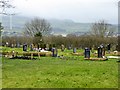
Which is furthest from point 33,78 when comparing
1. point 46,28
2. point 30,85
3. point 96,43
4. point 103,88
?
point 46,28

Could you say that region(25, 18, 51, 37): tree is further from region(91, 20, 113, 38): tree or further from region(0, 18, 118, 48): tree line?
region(91, 20, 113, 38): tree

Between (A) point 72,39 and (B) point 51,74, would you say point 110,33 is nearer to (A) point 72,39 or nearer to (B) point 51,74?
(A) point 72,39

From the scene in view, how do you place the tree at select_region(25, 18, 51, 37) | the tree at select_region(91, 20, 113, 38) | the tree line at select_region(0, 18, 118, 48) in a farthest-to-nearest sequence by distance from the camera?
the tree at select_region(25, 18, 51, 37) < the tree at select_region(91, 20, 113, 38) < the tree line at select_region(0, 18, 118, 48)

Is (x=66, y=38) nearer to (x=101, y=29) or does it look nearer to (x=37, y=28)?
(x=101, y=29)

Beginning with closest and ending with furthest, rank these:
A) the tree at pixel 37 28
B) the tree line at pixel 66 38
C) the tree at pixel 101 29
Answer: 1. the tree line at pixel 66 38
2. the tree at pixel 101 29
3. the tree at pixel 37 28

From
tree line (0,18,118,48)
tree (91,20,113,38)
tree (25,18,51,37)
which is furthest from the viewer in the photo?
tree (25,18,51,37)

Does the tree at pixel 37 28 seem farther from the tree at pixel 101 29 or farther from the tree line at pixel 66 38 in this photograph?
the tree at pixel 101 29

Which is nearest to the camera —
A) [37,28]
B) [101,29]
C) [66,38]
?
[66,38]

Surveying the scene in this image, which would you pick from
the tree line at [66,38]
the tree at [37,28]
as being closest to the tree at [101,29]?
the tree line at [66,38]

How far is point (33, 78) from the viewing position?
1245 cm

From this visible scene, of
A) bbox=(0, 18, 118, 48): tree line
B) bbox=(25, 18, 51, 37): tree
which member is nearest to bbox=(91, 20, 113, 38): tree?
bbox=(0, 18, 118, 48): tree line

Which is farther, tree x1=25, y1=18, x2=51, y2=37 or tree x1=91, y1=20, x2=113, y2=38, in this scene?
tree x1=25, y1=18, x2=51, y2=37

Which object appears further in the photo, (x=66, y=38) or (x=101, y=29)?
(x=101, y=29)

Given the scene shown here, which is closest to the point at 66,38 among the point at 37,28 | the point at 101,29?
the point at 101,29
